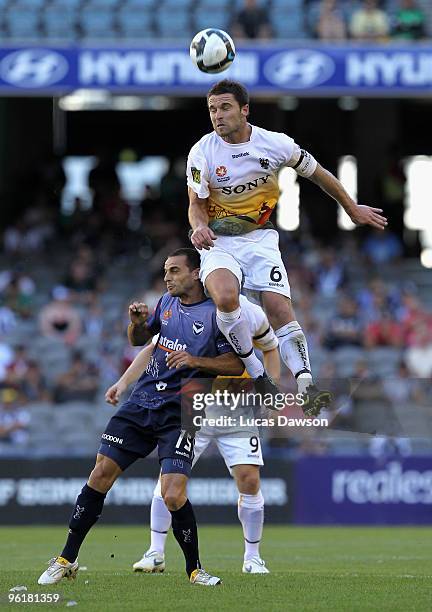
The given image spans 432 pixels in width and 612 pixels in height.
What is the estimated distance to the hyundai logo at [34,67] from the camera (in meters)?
20.9

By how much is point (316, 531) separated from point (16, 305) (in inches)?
268

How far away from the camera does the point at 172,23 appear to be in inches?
867

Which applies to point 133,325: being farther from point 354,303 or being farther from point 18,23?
point 18,23

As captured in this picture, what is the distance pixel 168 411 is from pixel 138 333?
1.96 ft

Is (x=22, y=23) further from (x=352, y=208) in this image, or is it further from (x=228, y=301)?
(x=228, y=301)

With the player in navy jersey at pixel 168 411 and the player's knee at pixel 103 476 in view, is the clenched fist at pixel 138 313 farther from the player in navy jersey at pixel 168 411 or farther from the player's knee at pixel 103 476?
the player's knee at pixel 103 476

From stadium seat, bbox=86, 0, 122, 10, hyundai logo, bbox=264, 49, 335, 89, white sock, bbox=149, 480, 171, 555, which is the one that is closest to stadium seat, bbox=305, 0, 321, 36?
hyundai logo, bbox=264, 49, 335, 89

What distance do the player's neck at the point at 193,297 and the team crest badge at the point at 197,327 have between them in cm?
Result: 17

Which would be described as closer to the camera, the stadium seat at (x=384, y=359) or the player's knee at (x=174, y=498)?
the player's knee at (x=174, y=498)

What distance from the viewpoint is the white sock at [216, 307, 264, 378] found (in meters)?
9.52

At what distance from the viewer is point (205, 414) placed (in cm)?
961

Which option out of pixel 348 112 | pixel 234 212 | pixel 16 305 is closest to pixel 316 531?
pixel 16 305

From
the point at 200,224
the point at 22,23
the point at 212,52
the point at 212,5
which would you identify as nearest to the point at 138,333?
the point at 200,224

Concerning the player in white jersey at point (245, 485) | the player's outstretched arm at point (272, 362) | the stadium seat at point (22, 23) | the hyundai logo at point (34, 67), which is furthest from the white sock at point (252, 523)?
the stadium seat at point (22, 23)
